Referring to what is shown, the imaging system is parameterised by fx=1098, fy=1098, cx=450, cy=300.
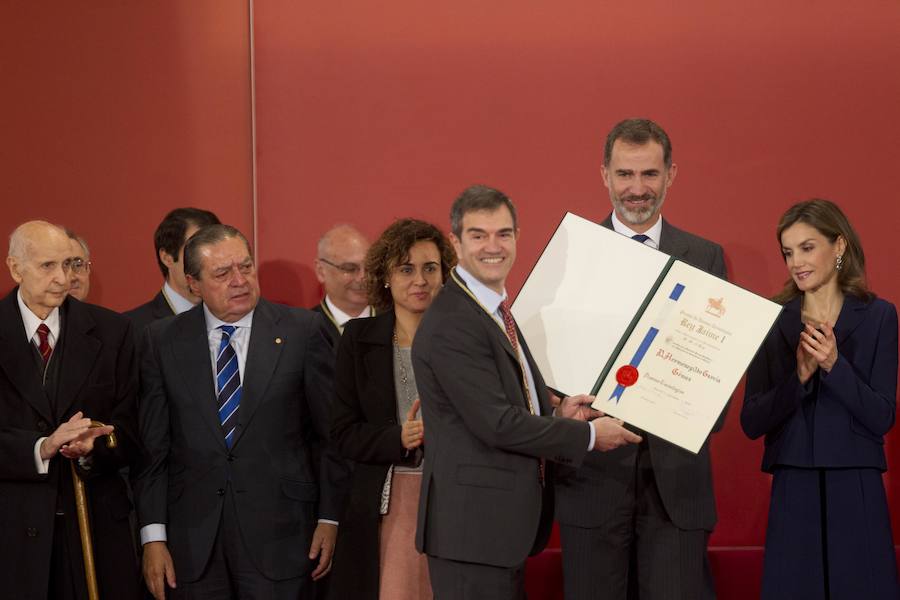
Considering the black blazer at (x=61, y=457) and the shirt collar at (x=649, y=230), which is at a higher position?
Answer: the shirt collar at (x=649, y=230)

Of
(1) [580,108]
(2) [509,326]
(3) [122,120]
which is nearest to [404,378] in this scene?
(2) [509,326]

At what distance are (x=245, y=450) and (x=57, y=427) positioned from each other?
539mm

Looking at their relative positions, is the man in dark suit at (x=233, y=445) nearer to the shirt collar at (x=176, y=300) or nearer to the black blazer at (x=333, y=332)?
the black blazer at (x=333, y=332)

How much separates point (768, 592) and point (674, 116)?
1.99 metres

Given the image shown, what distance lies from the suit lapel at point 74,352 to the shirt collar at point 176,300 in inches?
31.9

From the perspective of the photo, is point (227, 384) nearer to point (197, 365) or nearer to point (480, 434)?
point (197, 365)

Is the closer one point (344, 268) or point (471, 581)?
point (471, 581)

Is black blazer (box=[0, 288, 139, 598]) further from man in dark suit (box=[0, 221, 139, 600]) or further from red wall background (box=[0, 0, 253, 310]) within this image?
red wall background (box=[0, 0, 253, 310])

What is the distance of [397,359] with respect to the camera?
327cm

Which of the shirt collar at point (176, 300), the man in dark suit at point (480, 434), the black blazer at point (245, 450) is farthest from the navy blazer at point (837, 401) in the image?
the shirt collar at point (176, 300)

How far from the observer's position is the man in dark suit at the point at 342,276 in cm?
413

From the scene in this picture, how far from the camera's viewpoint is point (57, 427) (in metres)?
3.07

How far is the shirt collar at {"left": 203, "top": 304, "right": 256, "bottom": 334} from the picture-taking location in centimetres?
341

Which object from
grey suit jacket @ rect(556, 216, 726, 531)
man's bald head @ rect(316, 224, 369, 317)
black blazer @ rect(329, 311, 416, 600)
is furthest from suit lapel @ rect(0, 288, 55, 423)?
grey suit jacket @ rect(556, 216, 726, 531)
